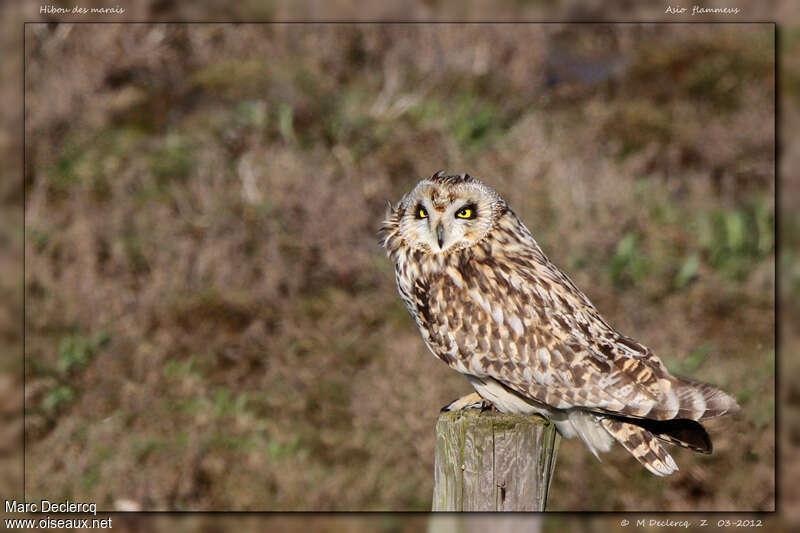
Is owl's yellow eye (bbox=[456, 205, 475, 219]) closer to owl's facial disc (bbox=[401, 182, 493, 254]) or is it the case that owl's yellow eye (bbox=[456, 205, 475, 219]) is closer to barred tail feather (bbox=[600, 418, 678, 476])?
owl's facial disc (bbox=[401, 182, 493, 254])

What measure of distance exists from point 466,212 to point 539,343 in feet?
1.94

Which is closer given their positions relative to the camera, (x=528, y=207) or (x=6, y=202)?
(x=528, y=207)

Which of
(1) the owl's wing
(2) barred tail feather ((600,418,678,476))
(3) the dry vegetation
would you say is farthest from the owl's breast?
(3) the dry vegetation

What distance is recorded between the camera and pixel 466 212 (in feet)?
12.5

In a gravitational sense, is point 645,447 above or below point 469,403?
below

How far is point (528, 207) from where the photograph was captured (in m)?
8.94

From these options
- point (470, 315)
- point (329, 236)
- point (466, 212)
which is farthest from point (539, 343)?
point (329, 236)

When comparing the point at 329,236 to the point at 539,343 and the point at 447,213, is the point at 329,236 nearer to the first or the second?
the point at 447,213

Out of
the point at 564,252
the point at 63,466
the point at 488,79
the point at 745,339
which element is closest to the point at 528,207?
the point at 564,252

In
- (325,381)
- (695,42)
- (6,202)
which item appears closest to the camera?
(325,381)

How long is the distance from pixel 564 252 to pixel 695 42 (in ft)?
19.5

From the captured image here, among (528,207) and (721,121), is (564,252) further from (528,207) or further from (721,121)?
(721,121)

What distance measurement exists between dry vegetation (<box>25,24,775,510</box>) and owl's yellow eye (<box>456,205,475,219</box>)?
2.94m

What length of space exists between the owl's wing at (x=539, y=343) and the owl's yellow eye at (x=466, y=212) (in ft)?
0.65
